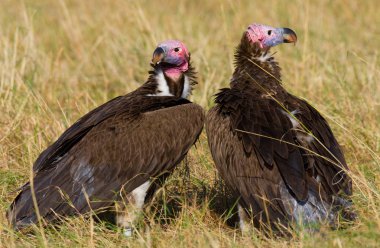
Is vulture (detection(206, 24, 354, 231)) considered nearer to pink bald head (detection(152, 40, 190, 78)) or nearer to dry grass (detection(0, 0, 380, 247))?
dry grass (detection(0, 0, 380, 247))

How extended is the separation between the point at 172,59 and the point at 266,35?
2.28 ft

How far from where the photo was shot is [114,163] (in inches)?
226

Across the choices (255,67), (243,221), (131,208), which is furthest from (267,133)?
(131,208)

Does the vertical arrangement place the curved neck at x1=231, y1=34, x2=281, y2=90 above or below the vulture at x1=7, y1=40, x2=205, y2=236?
above

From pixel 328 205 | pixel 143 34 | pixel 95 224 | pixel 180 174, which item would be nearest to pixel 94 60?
pixel 143 34

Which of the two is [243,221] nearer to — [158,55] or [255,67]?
[255,67]

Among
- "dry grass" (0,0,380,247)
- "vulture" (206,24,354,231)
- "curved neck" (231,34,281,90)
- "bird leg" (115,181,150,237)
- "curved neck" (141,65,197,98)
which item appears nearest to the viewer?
"vulture" (206,24,354,231)

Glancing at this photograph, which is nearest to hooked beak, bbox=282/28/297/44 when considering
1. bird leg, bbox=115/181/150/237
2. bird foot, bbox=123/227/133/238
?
bird leg, bbox=115/181/150/237

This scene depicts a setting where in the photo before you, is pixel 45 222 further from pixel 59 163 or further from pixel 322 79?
pixel 322 79

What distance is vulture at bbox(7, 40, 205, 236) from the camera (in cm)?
563

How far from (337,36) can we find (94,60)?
2.82 m

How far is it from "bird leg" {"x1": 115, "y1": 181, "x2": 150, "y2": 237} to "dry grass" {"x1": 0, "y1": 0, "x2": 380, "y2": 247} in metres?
0.09

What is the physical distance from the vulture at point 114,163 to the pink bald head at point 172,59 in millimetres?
403

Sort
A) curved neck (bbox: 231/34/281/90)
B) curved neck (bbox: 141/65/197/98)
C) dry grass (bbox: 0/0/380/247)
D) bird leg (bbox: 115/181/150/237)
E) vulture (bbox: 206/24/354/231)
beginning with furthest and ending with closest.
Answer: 1. curved neck (bbox: 141/65/197/98)
2. curved neck (bbox: 231/34/281/90)
3. bird leg (bbox: 115/181/150/237)
4. dry grass (bbox: 0/0/380/247)
5. vulture (bbox: 206/24/354/231)
